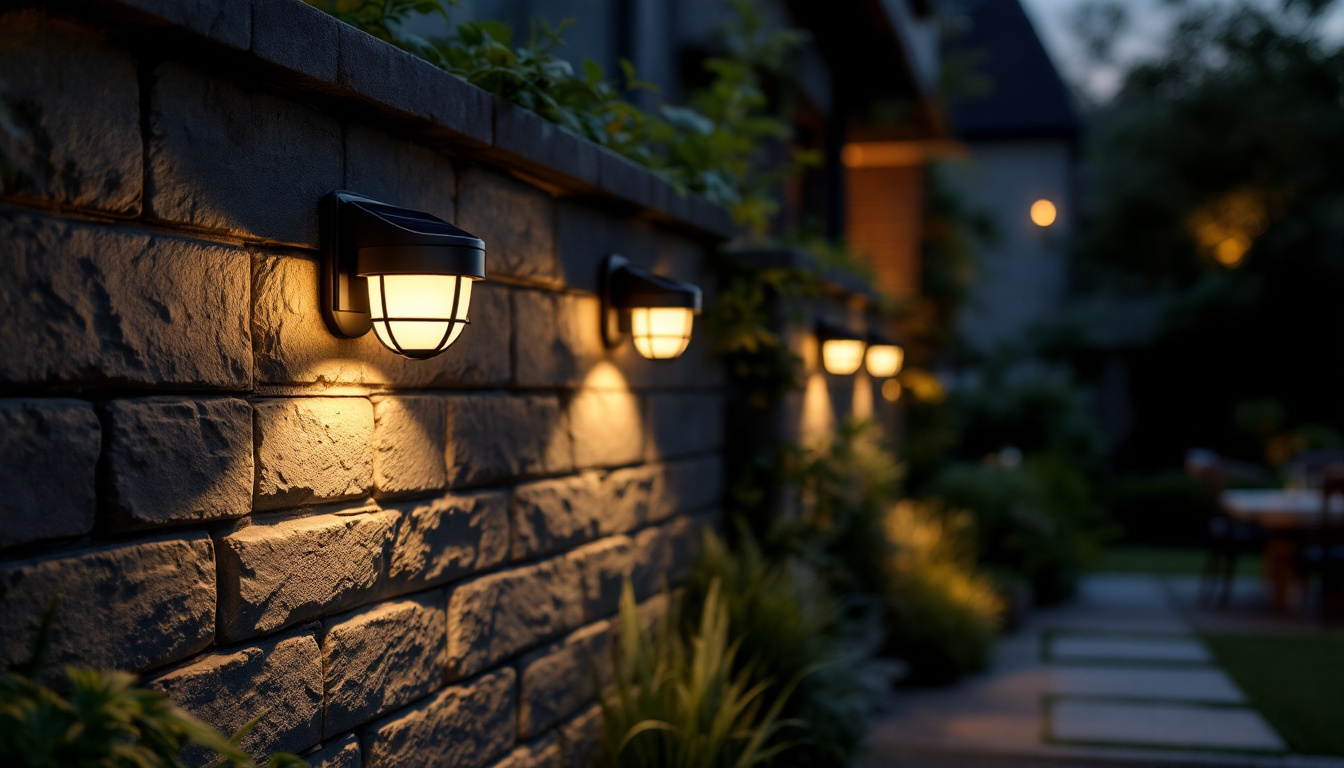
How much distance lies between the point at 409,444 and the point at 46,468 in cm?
102

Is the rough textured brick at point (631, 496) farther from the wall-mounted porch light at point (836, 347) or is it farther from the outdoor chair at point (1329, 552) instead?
the outdoor chair at point (1329, 552)

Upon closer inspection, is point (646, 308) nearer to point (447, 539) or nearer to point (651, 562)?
point (651, 562)

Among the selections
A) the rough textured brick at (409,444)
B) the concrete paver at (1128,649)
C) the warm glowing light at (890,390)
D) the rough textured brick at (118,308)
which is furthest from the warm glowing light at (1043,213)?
the rough textured brick at (118,308)

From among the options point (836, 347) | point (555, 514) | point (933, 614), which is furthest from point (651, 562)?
point (933, 614)

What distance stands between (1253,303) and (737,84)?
1605cm

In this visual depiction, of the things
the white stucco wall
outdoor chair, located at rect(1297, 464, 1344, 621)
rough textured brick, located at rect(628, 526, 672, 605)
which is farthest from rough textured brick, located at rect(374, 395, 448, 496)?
the white stucco wall

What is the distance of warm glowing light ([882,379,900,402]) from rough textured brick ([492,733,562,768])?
700 cm

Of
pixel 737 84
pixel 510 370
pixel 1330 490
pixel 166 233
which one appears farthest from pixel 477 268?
pixel 1330 490

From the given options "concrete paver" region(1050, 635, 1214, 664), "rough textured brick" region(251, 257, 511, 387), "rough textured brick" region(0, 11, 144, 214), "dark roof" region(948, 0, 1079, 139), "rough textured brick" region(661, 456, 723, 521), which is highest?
"dark roof" region(948, 0, 1079, 139)

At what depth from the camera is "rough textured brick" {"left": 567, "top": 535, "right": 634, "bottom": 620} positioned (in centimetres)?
368

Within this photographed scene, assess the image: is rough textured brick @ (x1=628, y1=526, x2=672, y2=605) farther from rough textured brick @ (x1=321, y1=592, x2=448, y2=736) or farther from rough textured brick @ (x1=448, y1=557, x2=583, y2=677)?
rough textured brick @ (x1=321, y1=592, x2=448, y2=736)

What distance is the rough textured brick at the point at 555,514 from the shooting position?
326 centimetres

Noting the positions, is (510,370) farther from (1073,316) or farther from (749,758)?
(1073,316)

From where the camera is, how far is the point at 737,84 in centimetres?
496
